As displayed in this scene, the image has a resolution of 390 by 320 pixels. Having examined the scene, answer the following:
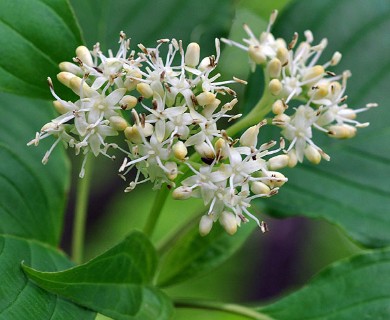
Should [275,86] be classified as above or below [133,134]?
above

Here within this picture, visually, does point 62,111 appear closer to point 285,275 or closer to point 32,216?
point 32,216

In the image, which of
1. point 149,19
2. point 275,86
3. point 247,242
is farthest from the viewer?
point 247,242

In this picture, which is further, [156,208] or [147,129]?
[156,208]

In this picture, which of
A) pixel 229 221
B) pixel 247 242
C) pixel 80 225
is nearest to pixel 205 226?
pixel 229 221

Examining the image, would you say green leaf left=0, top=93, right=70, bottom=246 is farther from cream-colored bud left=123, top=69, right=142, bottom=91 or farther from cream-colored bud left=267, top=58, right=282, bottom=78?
cream-colored bud left=267, top=58, right=282, bottom=78

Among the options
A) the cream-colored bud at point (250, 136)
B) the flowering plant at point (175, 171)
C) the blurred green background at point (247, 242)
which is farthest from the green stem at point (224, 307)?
the blurred green background at point (247, 242)

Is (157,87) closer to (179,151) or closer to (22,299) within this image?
(179,151)
